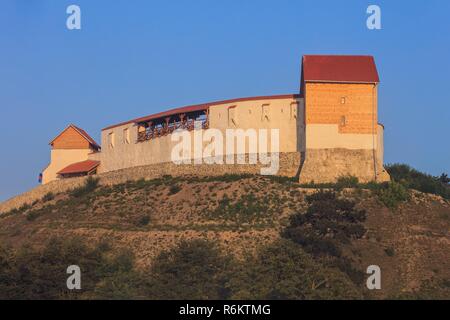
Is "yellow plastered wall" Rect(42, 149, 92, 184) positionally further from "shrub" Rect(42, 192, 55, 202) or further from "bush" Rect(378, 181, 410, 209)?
"bush" Rect(378, 181, 410, 209)

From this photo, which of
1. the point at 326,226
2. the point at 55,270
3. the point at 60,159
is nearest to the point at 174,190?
the point at 326,226

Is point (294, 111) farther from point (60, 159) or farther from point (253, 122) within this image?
point (60, 159)

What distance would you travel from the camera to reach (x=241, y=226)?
6406cm

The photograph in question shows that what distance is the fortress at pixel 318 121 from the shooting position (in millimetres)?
68875

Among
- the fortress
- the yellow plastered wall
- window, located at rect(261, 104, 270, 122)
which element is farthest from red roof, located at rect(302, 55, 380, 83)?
the yellow plastered wall

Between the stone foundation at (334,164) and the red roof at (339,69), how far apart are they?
16.8 ft

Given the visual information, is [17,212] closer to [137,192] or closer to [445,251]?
[137,192]

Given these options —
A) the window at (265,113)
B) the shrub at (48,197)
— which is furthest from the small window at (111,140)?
the window at (265,113)

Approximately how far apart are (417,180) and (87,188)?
26211 mm

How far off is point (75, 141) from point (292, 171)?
84.0ft

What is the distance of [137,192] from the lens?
74.1 m

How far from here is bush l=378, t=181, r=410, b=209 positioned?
66.1 metres

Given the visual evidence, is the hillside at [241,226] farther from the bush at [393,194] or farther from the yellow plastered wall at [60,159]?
the yellow plastered wall at [60,159]
